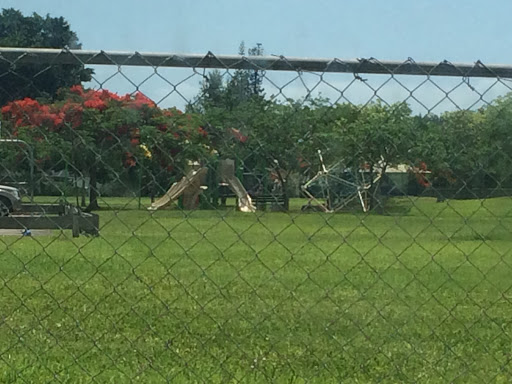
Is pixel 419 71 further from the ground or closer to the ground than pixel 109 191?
further from the ground

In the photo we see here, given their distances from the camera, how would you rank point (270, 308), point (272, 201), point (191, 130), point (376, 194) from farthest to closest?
1. point (270, 308)
2. point (376, 194)
3. point (272, 201)
4. point (191, 130)

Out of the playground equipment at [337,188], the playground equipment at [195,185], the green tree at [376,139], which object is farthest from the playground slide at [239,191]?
the green tree at [376,139]

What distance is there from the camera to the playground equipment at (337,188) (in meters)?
3.20

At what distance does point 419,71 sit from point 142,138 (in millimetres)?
1177

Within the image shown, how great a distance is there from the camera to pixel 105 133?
314 cm

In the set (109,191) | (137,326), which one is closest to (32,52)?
(109,191)

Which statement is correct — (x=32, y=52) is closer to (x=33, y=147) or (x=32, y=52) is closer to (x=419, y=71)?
(x=33, y=147)

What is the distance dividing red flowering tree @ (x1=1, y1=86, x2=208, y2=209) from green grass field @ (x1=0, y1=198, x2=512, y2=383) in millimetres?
169

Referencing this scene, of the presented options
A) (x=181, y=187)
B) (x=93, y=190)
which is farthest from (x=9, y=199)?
(x=181, y=187)

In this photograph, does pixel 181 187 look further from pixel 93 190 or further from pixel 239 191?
pixel 93 190

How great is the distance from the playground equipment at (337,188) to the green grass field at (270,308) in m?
0.07

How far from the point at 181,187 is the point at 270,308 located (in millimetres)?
3289

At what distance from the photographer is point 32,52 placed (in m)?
3.23

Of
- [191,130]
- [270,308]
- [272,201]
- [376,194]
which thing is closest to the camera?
[191,130]
